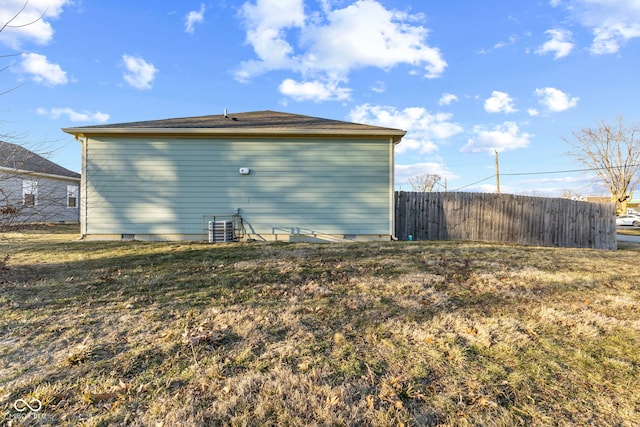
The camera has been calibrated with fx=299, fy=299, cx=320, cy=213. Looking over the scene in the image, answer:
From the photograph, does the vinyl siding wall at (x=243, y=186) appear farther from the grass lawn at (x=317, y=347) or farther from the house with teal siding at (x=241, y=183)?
the grass lawn at (x=317, y=347)

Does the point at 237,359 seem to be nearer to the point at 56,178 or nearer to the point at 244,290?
the point at 244,290

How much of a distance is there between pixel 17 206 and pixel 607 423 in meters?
6.57

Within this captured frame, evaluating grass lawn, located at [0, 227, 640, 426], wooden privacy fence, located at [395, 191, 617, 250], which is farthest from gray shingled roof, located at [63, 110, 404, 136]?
grass lawn, located at [0, 227, 640, 426]

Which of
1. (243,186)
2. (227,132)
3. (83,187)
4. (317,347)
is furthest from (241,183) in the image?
(317,347)

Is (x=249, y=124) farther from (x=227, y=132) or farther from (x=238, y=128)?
(x=227, y=132)

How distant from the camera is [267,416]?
1.74 m

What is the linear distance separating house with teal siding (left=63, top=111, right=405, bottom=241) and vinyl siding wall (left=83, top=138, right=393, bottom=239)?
29 mm

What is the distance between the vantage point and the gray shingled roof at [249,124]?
8.55m

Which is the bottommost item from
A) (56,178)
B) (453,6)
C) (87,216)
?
(87,216)

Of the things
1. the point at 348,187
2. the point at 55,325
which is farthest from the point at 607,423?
the point at 348,187

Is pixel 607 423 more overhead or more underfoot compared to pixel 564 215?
more underfoot

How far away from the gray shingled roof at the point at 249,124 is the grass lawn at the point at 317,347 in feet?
16.0

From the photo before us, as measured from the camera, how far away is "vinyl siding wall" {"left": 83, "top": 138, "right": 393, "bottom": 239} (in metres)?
8.66

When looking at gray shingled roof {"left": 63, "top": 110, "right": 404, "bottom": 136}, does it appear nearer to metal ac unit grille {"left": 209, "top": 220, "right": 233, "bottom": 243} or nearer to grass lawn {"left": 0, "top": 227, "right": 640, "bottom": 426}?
metal ac unit grille {"left": 209, "top": 220, "right": 233, "bottom": 243}
